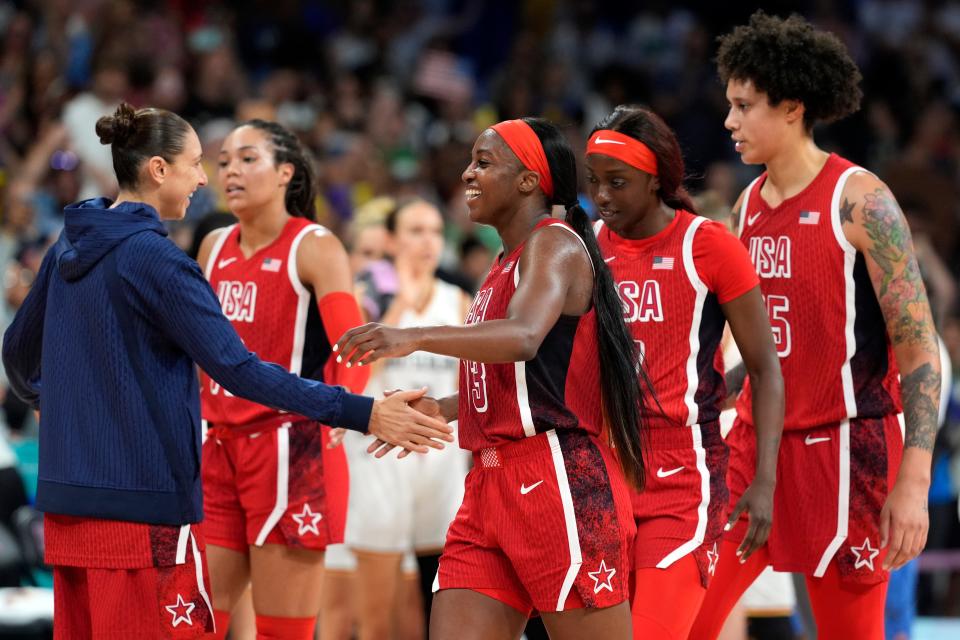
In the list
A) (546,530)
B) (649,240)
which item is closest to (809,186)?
(649,240)

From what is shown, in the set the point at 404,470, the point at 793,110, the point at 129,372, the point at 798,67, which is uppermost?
the point at 798,67

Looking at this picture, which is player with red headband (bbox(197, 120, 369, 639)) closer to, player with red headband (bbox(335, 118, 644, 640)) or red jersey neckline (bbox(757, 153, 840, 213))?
player with red headband (bbox(335, 118, 644, 640))

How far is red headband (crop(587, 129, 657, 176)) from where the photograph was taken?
4.30 meters

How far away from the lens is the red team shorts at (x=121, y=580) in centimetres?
380

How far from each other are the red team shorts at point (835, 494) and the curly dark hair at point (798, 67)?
107 cm

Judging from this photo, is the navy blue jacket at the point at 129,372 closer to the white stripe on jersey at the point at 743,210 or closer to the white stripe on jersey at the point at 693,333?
the white stripe on jersey at the point at 693,333

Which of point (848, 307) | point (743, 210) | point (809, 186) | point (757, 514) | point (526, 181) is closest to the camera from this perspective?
point (526, 181)

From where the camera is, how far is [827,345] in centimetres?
448

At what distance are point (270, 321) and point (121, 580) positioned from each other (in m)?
1.43

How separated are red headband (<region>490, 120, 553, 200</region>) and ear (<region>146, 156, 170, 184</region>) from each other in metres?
0.99

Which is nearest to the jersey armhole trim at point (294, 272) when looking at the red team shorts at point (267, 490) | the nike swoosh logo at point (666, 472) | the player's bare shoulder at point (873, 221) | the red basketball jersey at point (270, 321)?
the red basketball jersey at point (270, 321)

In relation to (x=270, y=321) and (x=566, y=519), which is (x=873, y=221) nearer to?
(x=566, y=519)

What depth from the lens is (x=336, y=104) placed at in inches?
459

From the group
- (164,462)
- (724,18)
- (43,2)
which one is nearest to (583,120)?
(724,18)
